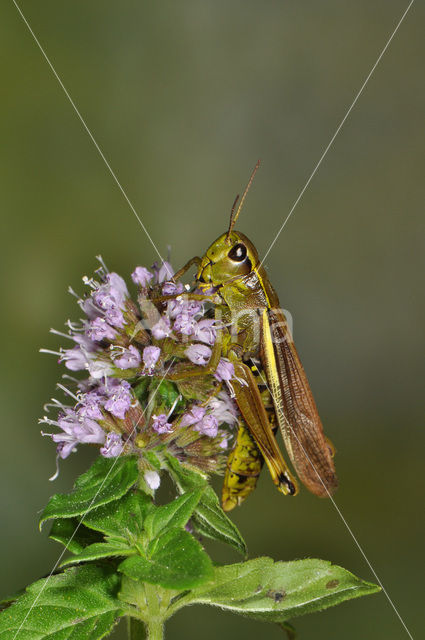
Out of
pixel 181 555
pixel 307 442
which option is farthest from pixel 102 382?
pixel 307 442

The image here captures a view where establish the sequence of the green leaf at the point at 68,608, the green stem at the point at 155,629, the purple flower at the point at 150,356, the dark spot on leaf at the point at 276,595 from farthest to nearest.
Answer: the purple flower at the point at 150,356 < the dark spot on leaf at the point at 276,595 < the green stem at the point at 155,629 < the green leaf at the point at 68,608

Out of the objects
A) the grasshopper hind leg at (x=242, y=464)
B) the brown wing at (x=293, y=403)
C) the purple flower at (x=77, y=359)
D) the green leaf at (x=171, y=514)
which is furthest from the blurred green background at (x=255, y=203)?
the green leaf at (x=171, y=514)

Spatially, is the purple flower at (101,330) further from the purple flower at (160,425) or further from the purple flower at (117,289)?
the purple flower at (160,425)

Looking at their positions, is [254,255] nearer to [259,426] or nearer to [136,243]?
[259,426]

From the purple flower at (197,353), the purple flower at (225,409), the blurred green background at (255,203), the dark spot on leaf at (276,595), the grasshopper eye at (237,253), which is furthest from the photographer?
the blurred green background at (255,203)

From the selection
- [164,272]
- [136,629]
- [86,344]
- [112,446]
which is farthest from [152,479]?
[164,272]

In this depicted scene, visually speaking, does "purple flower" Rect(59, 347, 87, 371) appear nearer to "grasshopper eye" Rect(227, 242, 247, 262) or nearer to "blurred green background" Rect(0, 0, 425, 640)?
"grasshopper eye" Rect(227, 242, 247, 262)

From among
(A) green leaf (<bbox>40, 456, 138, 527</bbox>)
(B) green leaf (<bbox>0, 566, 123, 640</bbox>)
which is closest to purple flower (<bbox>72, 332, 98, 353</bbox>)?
(A) green leaf (<bbox>40, 456, 138, 527</bbox>)
